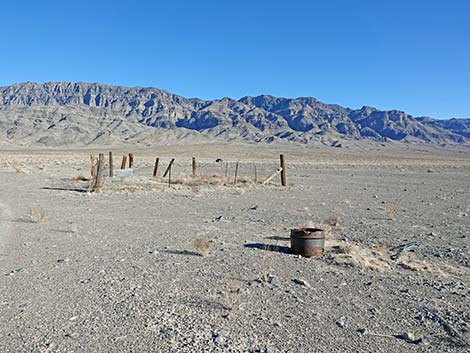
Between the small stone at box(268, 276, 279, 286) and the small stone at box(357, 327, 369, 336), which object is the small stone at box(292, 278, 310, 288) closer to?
the small stone at box(268, 276, 279, 286)

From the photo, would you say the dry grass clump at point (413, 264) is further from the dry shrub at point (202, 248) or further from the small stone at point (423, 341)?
the dry shrub at point (202, 248)

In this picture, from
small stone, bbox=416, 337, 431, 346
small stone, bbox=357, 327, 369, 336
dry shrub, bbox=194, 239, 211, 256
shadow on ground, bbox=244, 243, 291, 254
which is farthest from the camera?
shadow on ground, bbox=244, 243, 291, 254

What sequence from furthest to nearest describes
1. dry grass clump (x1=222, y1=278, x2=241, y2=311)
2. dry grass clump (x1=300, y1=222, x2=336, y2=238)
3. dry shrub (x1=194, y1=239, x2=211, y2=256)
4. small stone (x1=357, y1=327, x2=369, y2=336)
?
dry grass clump (x1=300, y1=222, x2=336, y2=238) < dry shrub (x1=194, y1=239, x2=211, y2=256) < dry grass clump (x1=222, y1=278, x2=241, y2=311) < small stone (x1=357, y1=327, x2=369, y2=336)

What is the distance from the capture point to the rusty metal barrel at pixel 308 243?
1044cm

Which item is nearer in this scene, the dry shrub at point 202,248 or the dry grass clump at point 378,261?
the dry grass clump at point 378,261

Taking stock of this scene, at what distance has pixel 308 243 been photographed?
10.4m

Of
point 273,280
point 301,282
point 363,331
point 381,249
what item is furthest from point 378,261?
point 363,331

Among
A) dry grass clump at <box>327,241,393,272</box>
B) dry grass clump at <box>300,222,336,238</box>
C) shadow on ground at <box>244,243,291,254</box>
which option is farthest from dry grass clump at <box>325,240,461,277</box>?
dry grass clump at <box>300,222,336,238</box>

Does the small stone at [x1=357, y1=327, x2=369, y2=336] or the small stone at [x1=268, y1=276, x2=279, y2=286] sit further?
the small stone at [x1=268, y1=276, x2=279, y2=286]

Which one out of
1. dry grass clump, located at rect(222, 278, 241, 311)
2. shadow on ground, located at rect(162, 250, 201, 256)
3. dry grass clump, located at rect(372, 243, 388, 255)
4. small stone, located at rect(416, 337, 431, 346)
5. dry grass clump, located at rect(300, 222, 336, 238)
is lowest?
shadow on ground, located at rect(162, 250, 201, 256)

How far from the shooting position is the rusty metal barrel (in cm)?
1044

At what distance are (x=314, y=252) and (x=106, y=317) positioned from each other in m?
5.11

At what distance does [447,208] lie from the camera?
20.1 m

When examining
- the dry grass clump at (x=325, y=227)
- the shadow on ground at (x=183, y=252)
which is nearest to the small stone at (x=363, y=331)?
the shadow on ground at (x=183, y=252)
